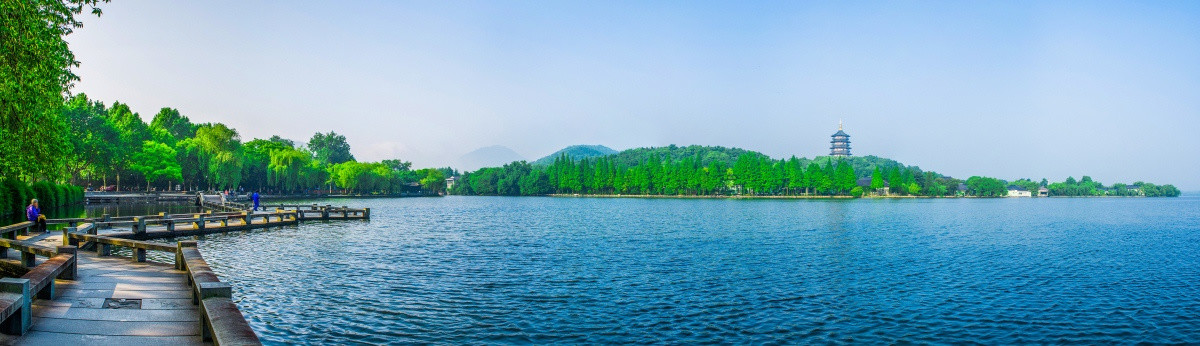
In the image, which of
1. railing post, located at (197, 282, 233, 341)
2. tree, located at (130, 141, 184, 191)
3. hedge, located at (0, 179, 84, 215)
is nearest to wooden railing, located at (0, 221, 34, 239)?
railing post, located at (197, 282, 233, 341)

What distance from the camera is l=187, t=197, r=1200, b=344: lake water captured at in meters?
13.5

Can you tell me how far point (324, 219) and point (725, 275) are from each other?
32131 millimetres

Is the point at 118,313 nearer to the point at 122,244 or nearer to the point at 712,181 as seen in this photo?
the point at 122,244

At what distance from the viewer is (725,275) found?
836 inches

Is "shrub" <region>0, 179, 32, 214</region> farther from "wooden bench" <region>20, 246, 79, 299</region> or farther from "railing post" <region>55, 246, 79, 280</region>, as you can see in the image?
"wooden bench" <region>20, 246, 79, 299</region>

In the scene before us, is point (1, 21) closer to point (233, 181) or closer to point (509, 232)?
point (509, 232)

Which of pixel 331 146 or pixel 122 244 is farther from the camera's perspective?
pixel 331 146

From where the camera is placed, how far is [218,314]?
7254 mm

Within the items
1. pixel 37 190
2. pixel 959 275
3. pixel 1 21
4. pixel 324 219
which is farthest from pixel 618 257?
pixel 37 190

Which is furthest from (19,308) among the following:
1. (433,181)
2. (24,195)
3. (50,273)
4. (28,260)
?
(433,181)

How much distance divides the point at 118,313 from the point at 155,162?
88317 mm

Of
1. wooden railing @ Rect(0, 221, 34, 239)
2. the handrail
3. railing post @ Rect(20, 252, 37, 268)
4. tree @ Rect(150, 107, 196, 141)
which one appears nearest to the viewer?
railing post @ Rect(20, 252, 37, 268)

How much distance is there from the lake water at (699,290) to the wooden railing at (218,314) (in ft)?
11.2

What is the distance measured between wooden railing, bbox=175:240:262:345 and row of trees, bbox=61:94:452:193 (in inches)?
2161
